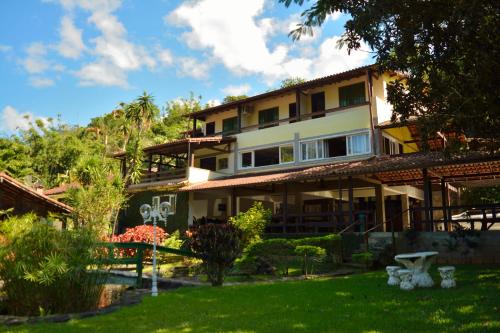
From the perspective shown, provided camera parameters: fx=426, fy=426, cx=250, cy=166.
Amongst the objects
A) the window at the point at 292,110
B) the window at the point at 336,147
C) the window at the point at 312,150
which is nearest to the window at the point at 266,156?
the window at the point at 312,150

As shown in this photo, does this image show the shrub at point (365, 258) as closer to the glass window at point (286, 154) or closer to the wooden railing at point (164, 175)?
the glass window at point (286, 154)

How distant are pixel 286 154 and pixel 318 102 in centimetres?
353

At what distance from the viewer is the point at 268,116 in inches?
1059

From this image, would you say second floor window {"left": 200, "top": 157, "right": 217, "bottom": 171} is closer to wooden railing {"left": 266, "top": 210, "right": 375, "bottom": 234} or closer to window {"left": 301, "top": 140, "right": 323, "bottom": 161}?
wooden railing {"left": 266, "top": 210, "right": 375, "bottom": 234}

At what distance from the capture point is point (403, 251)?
14898mm

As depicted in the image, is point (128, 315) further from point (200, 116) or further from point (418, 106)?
point (200, 116)

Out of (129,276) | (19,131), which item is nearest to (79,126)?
(19,131)

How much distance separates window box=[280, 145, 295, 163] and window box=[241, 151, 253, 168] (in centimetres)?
229

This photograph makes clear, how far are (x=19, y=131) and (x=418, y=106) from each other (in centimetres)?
4381

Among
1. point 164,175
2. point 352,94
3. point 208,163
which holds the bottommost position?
point 164,175

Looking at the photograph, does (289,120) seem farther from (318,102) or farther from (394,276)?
(394,276)

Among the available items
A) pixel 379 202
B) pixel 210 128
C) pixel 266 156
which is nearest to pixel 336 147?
pixel 379 202

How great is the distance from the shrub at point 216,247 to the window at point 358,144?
11.7 m

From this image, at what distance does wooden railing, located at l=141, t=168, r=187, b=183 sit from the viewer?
2606 cm
